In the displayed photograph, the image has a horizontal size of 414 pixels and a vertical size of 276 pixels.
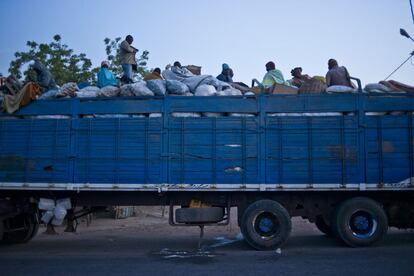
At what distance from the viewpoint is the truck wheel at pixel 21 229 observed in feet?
30.0

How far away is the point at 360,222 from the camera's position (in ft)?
26.3

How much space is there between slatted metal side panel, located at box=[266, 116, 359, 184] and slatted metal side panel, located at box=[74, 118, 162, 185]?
225 centimetres

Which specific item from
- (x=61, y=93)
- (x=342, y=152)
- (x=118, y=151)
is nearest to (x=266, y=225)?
(x=342, y=152)

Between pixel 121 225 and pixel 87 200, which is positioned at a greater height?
pixel 87 200

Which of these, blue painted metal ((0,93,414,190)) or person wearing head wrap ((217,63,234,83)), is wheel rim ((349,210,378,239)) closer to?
blue painted metal ((0,93,414,190))

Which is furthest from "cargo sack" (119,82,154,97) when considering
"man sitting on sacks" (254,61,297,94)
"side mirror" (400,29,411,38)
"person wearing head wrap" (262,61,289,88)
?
"side mirror" (400,29,411,38)

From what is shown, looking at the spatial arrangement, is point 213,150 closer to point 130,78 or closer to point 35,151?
point 130,78

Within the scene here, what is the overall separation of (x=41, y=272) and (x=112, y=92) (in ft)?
12.3

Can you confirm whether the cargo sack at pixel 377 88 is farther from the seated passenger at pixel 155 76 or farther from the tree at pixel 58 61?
the tree at pixel 58 61

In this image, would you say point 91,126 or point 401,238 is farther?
point 401,238

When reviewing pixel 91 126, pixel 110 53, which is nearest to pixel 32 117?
pixel 91 126

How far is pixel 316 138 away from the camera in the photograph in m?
8.15

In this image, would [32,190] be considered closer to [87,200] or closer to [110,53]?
[87,200]

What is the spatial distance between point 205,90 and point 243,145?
1.36m
